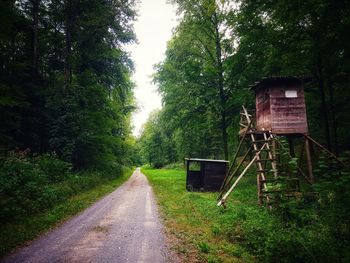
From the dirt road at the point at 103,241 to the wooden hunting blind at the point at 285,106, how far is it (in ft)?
28.2

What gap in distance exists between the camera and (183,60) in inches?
886

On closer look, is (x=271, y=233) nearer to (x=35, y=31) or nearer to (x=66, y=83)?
(x=66, y=83)

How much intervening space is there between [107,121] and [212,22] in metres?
13.3

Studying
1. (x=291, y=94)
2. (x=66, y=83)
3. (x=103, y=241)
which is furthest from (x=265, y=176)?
(x=66, y=83)

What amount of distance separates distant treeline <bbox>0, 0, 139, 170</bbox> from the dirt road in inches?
418

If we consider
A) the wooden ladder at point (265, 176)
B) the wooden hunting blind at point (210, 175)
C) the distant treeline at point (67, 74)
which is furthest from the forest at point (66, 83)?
the wooden ladder at point (265, 176)

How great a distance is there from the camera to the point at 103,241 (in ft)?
24.3

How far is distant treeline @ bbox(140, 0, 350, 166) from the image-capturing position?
551 inches

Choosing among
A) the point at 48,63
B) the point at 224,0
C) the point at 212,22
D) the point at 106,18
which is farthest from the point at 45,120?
the point at 224,0

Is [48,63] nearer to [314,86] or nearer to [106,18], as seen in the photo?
[106,18]

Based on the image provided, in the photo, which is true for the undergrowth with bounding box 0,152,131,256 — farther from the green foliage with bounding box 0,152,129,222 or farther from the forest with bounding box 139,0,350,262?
the forest with bounding box 139,0,350,262

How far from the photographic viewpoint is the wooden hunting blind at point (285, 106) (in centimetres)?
1369

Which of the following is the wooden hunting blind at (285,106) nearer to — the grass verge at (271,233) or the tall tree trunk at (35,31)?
the grass verge at (271,233)

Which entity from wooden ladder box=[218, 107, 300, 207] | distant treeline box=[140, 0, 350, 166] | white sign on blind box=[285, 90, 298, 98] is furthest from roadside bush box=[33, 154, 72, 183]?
white sign on blind box=[285, 90, 298, 98]
